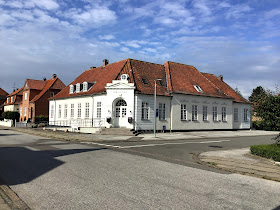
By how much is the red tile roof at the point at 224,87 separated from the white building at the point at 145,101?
60 cm

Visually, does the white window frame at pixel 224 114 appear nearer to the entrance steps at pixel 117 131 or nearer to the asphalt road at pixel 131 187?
the entrance steps at pixel 117 131

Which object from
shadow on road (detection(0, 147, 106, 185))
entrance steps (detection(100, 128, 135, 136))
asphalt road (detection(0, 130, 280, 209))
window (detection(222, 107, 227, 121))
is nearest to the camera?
asphalt road (detection(0, 130, 280, 209))

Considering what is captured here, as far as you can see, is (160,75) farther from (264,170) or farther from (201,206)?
(201,206)

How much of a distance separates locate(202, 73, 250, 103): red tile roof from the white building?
60cm

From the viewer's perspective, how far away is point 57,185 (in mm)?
6680

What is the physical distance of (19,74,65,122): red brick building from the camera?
173ft

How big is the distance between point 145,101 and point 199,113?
940 cm

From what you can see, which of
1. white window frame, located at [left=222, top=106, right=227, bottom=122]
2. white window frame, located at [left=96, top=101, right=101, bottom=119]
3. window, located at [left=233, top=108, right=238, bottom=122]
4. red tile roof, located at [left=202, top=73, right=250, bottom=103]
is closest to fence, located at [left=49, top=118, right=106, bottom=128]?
white window frame, located at [left=96, top=101, right=101, bottom=119]

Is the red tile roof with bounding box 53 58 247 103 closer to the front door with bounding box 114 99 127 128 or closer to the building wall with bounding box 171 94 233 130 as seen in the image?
the building wall with bounding box 171 94 233 130

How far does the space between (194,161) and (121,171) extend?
14.3ft

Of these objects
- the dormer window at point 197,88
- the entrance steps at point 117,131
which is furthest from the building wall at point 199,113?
the entrance steps at point 117,131

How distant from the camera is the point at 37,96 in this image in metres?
54.4

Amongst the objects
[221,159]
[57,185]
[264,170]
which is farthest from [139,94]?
[57,185]

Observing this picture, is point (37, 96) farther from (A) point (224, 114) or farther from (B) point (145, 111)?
(A) point (224, 114)
